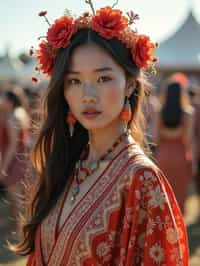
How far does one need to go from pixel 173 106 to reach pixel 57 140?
12.0 ft

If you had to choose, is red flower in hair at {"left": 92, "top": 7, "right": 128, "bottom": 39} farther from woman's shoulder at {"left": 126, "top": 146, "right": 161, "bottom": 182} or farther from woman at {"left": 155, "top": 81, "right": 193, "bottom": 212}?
woman at {"left": 155, "top": 81, "right": 193, "bottom": 212}

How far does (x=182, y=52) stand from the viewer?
1641 centimetres

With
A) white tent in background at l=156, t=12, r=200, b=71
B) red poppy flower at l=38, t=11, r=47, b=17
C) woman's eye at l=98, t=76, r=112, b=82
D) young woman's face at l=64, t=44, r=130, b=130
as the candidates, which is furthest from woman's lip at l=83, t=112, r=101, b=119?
white tent in background at l=156, t=12, r=200, b=71

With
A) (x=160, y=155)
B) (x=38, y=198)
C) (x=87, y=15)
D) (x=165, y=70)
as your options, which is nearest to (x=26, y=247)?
(x=38, y=198)

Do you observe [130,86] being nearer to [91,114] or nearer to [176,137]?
[91,114]

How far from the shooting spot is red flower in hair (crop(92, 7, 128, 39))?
193 cm

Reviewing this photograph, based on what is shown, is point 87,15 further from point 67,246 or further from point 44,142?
point 67,246

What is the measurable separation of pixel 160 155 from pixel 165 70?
416 inches

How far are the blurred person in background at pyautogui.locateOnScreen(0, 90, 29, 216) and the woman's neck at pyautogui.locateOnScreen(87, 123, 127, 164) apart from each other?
3.88 meters

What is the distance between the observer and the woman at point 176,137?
5.75 m

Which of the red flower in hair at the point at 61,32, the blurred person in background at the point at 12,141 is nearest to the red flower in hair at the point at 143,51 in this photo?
the red flower in hair at the point at 61,32

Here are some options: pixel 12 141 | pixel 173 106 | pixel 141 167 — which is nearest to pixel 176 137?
pixel 173 106

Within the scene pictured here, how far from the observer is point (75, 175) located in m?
2.05

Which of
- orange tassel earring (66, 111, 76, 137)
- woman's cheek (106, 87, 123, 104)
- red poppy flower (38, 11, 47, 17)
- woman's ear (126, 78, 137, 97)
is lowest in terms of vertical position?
orange tassel earring (66, 111, 76, 137)
